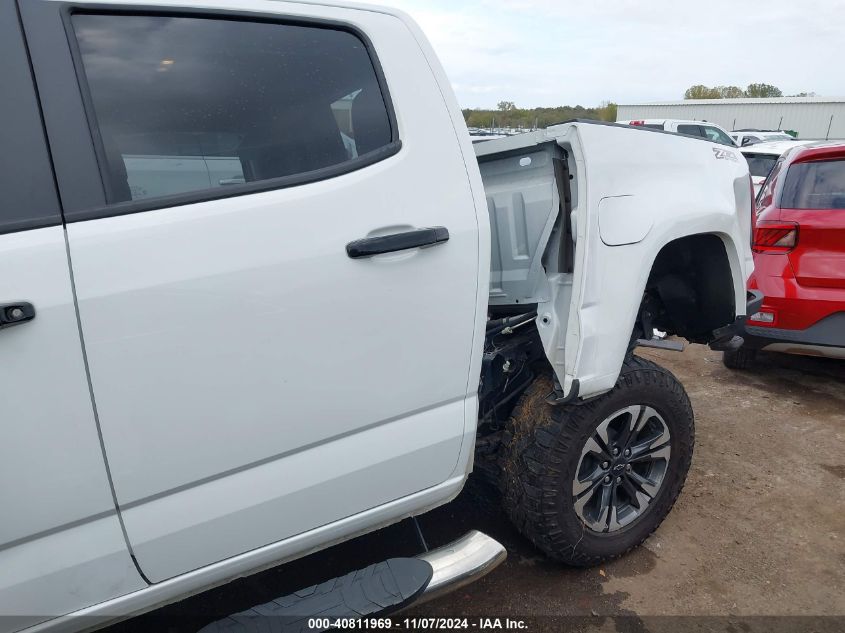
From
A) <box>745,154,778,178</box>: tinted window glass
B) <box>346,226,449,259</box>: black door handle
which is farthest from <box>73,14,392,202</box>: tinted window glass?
<box>745,154,778,178</box>: tinted window glass

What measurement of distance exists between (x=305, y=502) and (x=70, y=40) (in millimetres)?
1335

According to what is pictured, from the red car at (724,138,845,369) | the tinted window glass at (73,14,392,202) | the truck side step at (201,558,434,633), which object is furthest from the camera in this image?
the red car at (724,138,845,369)

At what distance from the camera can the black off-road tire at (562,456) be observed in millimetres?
2236

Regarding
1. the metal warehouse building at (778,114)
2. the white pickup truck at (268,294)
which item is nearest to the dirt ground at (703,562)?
the white pickup truck at (268,294)

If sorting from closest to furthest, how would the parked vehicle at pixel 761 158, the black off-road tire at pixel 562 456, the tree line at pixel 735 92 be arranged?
the black off-road tire at pixel 562 456 → the parked vehicle at pixel 761 158 → the tree line at pixel 735 92

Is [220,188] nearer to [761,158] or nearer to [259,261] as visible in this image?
[259,261]

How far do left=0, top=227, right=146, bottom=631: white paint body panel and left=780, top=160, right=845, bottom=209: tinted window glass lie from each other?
433 centimetres

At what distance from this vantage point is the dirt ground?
2305 mm

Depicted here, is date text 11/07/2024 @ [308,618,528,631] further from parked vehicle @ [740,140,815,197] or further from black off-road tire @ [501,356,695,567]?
parked vehicle @ [740,140,815,197]

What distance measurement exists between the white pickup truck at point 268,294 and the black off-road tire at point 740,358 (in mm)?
2743

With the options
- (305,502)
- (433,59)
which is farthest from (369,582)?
(433,59)

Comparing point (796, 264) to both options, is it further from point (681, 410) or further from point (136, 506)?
point (136, 506)

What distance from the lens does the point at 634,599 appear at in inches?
93.2

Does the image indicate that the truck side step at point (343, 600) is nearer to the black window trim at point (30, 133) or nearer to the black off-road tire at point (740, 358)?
the black window trim at point (30, 133)
